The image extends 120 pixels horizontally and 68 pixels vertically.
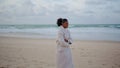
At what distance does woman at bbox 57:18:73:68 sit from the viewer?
469cm

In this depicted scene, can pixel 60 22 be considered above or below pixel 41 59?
above

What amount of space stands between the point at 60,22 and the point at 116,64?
326 centimetres

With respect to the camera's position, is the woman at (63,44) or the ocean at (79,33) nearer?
the woman at (63,44)

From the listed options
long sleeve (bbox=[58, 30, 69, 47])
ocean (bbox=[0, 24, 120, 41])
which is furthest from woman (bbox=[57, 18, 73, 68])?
ocean (bbox=[0, 24, 120, 41])

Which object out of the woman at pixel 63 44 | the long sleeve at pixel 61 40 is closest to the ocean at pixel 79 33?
the woman at pixel 63 44

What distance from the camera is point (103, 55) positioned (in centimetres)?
868

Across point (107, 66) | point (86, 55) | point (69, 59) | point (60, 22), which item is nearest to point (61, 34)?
point (60, 22)

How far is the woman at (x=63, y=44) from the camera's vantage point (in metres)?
4.69

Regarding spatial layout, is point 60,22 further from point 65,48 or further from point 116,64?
point 116,64

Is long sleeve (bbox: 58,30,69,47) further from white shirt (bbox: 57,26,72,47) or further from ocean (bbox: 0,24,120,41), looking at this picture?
ocean (bbox: 0,24,120,41)

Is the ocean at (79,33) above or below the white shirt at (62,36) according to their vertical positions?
below

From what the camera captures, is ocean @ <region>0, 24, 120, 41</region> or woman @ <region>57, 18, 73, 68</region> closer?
woman @ <region>57, 18, 73, 68</region>

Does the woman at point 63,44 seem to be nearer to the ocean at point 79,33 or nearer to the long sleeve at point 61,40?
the long sleeve at point 61,40

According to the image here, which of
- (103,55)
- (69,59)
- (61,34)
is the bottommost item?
(103,55)
